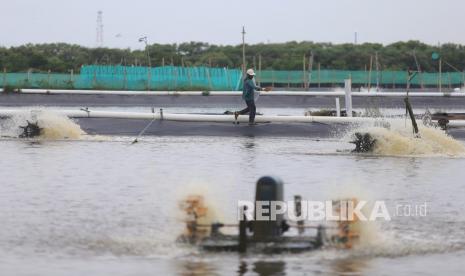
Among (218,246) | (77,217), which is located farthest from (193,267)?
(77,217)

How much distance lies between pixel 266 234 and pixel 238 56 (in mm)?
86959

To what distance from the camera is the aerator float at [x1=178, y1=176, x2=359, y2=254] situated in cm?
1194

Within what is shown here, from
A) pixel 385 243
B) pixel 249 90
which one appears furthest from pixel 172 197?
pixel 249 90

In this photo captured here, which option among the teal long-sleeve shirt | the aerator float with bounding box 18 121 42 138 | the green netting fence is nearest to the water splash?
the aerator float with bounding box 18 121 42 138

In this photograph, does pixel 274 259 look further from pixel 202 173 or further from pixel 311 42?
pixel 311 42

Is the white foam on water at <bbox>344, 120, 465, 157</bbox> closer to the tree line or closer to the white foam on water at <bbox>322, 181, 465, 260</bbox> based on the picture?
the white foam on water at <bbox>322, 181, 465, 260</bbox>

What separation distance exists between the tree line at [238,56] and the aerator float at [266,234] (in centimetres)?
6902

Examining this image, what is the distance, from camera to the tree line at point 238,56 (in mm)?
85688

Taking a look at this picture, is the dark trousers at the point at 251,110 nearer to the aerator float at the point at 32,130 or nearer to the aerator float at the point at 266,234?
the aerator float at the point at 32,130

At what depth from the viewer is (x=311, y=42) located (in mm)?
121875

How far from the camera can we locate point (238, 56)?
324ft

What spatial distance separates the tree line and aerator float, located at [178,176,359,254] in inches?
2717

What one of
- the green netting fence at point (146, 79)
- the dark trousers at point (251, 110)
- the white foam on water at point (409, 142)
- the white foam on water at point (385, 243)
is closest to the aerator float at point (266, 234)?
the white foam on water at point (385, 243)

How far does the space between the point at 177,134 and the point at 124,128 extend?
1530 millimetres
